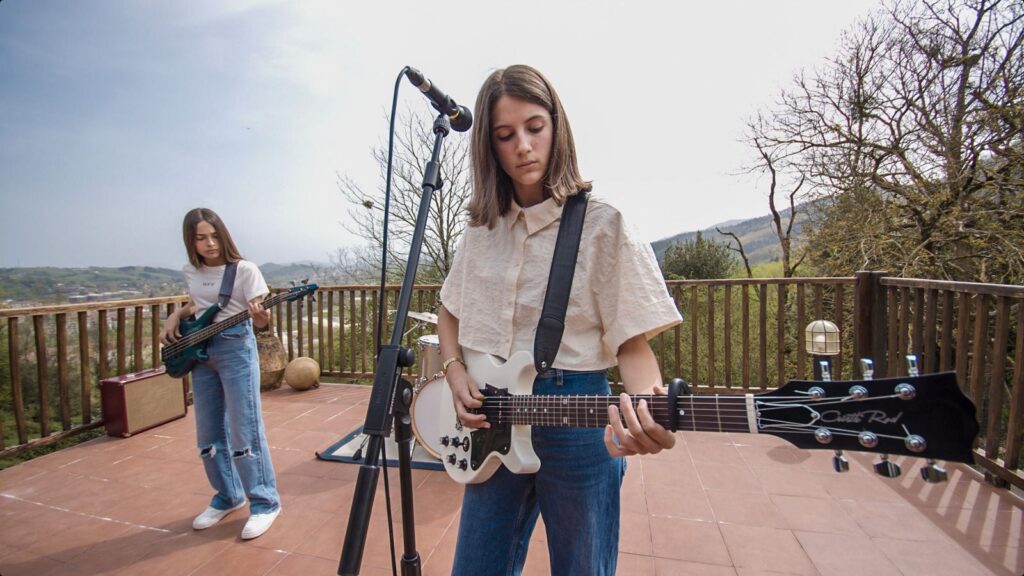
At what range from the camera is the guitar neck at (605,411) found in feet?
2.52

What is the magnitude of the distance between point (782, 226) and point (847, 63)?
2.92 metres

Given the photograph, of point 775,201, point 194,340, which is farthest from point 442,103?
point 775,201

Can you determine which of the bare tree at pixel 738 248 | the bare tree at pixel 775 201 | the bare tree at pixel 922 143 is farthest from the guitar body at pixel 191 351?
the bare tree at pixel 738 248

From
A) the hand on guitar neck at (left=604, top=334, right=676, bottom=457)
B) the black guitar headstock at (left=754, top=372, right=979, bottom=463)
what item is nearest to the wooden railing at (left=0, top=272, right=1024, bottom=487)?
the hand on guitar neck at (left=604, top=334, right=676, bottom=457)

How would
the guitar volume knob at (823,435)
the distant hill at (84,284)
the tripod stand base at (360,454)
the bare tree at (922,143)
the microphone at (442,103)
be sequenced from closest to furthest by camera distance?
1. the guitar volume knob at (823,435)
2. the microphone at (442,103)
3. the tripod stand base at (360,454)
4. the distant hill at (84,284)
5. the bare tree at (922,143)

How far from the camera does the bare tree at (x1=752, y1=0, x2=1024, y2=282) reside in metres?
5.10

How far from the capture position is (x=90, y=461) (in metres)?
2.89

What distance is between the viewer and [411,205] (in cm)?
725

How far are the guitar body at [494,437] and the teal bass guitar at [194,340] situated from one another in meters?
1.61

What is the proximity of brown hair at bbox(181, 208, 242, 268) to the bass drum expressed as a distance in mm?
1602

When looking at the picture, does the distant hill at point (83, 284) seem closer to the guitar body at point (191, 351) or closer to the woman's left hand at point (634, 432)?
the guitar body at point (191, 351)

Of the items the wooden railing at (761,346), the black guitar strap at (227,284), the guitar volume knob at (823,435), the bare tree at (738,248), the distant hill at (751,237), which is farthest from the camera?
the bare tree at (738,248)

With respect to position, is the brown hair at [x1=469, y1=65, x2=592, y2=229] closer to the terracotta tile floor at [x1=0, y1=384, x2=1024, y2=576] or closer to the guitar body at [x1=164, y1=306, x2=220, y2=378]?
the terracotta tile floor at [x1=0, y1=384, x2=1024, y2=576]

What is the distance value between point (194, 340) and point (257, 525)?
0.94 m
